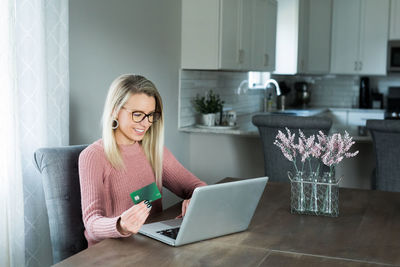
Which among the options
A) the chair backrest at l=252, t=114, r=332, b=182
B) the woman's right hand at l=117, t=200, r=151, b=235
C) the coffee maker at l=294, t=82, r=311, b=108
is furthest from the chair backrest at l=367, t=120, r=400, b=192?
the coffee maker at l=294, t=82, r=311, b=108

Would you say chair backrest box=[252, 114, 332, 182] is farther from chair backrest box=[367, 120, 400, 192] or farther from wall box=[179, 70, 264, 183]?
wall box=[179, 70, 264, 183]

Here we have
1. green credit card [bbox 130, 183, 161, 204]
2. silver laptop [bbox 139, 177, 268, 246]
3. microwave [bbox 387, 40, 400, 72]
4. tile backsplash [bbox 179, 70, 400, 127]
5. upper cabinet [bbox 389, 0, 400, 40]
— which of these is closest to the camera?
silver laptop [bbox 139, 177, 268, 246]

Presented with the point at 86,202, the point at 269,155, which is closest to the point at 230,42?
the point at 269,155

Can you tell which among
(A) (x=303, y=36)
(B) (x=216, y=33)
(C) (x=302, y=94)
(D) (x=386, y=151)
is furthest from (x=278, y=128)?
(C) (x=302, y=94)

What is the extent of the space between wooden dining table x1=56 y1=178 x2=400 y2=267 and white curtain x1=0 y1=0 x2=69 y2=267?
2.40 ft

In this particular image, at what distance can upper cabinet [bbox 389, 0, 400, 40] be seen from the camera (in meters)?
6.22

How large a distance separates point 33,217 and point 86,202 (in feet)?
2.48

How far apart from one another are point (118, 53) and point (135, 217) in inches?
77.3

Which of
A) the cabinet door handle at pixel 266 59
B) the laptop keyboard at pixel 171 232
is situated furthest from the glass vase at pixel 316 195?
the cabinet door handle at pixel 266 59

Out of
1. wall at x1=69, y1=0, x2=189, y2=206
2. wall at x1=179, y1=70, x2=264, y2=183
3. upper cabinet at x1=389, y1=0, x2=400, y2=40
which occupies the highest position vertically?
upper cabinet at x1=389, y1=0, x2=400, y2=40

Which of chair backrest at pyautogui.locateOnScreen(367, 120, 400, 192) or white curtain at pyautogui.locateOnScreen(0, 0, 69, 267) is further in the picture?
chair backrest at pyautogui.locateOnScreen(367, 120, 400, 192)

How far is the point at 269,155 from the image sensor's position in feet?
11.9

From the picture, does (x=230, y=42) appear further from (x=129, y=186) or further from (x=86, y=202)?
(x=86, y=202)

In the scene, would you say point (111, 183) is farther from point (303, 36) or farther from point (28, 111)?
point (303, 36)
